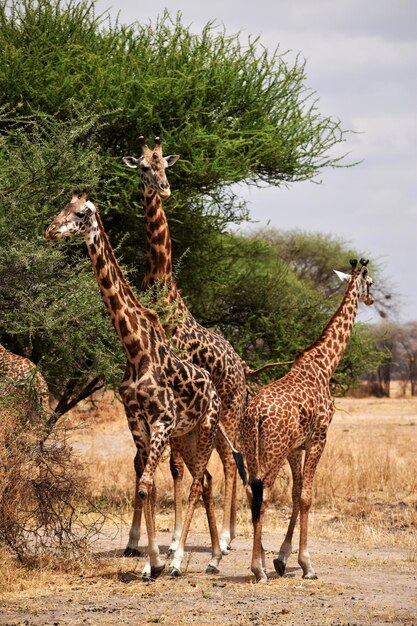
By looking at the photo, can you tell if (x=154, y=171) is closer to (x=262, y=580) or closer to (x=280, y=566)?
(x=280, y=566)

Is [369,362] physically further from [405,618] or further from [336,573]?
[405,618]

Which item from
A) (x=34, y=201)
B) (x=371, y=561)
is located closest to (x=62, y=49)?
(x=34, y=201)

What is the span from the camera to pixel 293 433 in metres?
9.55

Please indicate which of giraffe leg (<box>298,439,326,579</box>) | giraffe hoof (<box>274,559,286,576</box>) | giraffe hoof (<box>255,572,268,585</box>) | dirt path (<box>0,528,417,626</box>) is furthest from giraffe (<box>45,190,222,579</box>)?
giraffe leg (<box>298,439,326,579</box>)

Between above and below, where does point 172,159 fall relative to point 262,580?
above

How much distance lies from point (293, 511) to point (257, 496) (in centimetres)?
82

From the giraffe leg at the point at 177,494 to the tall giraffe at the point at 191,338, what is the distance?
95cm

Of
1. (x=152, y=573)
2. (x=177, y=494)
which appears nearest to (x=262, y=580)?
(x=152, y=573)

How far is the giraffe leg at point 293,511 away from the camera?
32.3 feet

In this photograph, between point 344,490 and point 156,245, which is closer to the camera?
point 156,245

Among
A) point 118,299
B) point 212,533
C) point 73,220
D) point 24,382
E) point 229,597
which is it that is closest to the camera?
Result: point 229,597

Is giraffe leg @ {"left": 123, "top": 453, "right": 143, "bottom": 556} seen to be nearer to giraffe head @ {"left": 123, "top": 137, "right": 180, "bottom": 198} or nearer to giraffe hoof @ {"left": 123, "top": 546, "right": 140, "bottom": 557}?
giraffe hoof @ {"left": 123, "top": 546, "right": 140, "bottom": 557}

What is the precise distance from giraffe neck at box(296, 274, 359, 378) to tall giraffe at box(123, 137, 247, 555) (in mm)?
1236

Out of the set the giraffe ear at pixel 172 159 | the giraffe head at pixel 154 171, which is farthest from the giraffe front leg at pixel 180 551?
the giraffe ear at pixel 172 159
